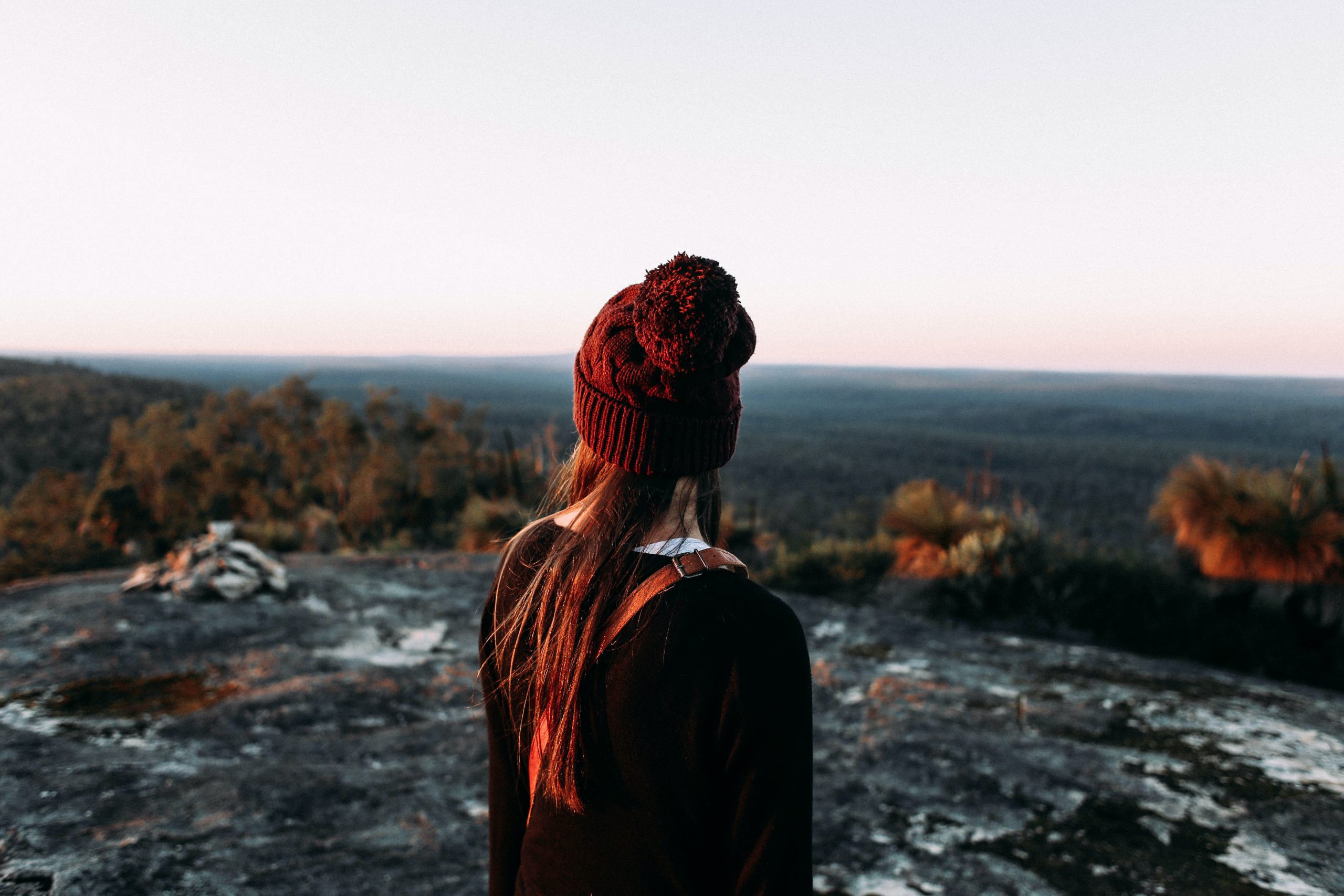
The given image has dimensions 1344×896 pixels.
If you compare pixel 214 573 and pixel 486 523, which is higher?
pixel 214 573

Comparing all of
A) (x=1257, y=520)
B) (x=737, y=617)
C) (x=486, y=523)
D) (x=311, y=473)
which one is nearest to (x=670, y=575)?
(x=737, y=617)

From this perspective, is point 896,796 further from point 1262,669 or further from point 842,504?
point 842,504

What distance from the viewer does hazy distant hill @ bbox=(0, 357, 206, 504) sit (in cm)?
2544

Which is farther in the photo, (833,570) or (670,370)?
(833,570)

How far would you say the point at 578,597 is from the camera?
3.93 feet

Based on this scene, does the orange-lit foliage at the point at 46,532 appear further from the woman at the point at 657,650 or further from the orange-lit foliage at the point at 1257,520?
the orange-lit foliage at the point at 1257,520

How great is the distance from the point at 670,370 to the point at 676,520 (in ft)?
0.96

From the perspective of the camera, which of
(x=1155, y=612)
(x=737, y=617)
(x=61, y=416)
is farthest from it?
(x=61, y=416)

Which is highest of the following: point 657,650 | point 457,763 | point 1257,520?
point 657,650

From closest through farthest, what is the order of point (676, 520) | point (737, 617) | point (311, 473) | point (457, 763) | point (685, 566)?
point (737, 617)
point (685, 566)
point (676, 520)
point (457, 763)
point (311, 473)

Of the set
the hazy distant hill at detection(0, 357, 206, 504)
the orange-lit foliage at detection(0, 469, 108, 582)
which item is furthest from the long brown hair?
the hazy distant hill at detection(0, 357, 206, 504)

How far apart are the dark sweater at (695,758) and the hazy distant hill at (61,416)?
2769 cm

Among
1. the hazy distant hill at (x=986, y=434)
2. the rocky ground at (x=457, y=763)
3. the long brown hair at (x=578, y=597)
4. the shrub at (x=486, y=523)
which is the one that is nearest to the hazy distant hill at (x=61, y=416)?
the hazy distant hill at (x=986, y=434)

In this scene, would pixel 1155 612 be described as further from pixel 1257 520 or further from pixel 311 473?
pixel 311 473
